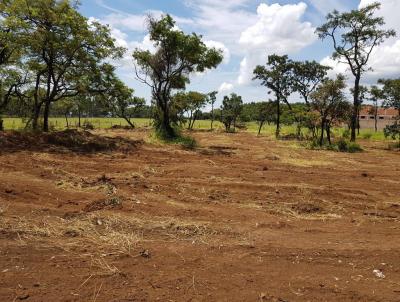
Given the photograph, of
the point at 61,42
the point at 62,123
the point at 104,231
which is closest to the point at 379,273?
the point at 104,231

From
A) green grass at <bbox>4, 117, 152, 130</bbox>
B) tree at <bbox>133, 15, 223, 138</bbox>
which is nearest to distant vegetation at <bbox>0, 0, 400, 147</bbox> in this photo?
tree at <bbox>133, 15, 223, 138</bbox>

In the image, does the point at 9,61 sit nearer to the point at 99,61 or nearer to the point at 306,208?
the point at 99,61

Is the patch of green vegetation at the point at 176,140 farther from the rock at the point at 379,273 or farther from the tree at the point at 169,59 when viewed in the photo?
the rock at the point at 379,273

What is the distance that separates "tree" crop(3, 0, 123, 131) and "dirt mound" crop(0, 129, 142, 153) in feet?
14.4

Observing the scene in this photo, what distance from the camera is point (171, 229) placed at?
6.51 meters

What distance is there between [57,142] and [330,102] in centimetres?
1515

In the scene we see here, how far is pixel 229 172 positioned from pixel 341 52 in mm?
22073

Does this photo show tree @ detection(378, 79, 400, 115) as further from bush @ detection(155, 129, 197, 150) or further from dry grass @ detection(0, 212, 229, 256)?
dry grass @ detection(0, 212, 229, 256)

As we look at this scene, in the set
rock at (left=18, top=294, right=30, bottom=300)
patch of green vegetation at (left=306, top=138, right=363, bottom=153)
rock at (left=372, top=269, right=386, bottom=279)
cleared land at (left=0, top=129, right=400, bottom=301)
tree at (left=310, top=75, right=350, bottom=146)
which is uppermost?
tree at (left=310, top=75, right=350, bottom=146)

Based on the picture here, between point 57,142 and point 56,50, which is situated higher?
point 56,50

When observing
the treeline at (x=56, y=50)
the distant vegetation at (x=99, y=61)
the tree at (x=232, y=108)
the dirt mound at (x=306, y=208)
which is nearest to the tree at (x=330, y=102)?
the distant vegetation at (x=99, y=61)

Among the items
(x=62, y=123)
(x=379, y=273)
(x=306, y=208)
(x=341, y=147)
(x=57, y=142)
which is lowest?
(x=379, y=273)

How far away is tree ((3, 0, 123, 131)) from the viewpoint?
19062 millimetres

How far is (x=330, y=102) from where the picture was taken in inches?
955
